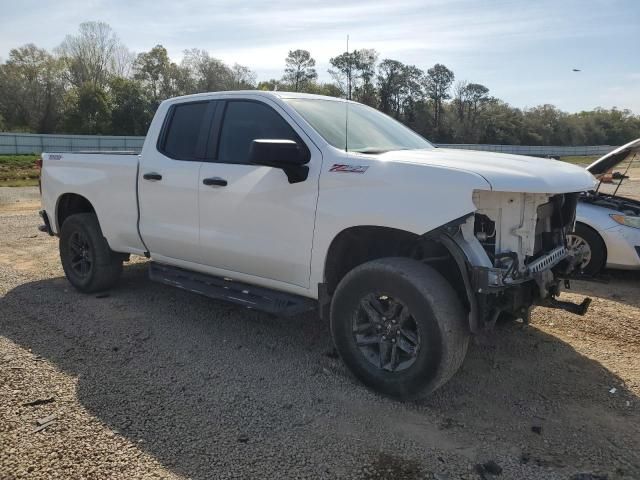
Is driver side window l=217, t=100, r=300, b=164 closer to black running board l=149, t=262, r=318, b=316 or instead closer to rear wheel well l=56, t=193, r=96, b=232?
black running board l=149, t=262, r=318, b=316

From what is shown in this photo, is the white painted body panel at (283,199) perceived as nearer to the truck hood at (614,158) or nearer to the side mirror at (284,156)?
the side mirror at (284,156)

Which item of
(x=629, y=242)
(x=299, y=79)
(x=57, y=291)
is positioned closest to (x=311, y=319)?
(x=57, y=291)

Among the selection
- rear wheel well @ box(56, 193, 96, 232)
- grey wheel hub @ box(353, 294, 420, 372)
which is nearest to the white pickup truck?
grey wheel hub @ box(353, 294, 420, 372)

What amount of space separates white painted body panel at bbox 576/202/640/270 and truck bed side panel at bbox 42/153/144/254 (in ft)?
16.5

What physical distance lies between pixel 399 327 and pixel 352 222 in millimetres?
755

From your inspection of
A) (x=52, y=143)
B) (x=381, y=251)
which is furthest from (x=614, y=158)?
(x=52, y=143)

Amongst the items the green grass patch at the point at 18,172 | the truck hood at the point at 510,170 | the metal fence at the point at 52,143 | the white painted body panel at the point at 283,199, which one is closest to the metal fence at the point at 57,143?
the metal fence at the point at 52,143

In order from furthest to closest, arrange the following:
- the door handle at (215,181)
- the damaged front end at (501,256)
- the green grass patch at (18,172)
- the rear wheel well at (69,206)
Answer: the green grass patch at (18,172) < the rear wheel well at (69,206) < the door handle at (215,181) < the damaged front end at (501,256)

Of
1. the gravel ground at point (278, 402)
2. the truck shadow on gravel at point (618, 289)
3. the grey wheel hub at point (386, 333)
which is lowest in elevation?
the gravel ground at point (278, 402)

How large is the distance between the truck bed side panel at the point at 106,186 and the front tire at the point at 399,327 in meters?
2.56

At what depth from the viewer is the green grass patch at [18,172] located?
20594 mm

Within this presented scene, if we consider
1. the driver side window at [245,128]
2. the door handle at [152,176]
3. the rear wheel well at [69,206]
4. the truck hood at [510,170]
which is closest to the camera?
the truck hood at [510,170]

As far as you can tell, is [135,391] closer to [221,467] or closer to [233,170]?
[221,467]

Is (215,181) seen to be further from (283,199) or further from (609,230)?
(609,230)
